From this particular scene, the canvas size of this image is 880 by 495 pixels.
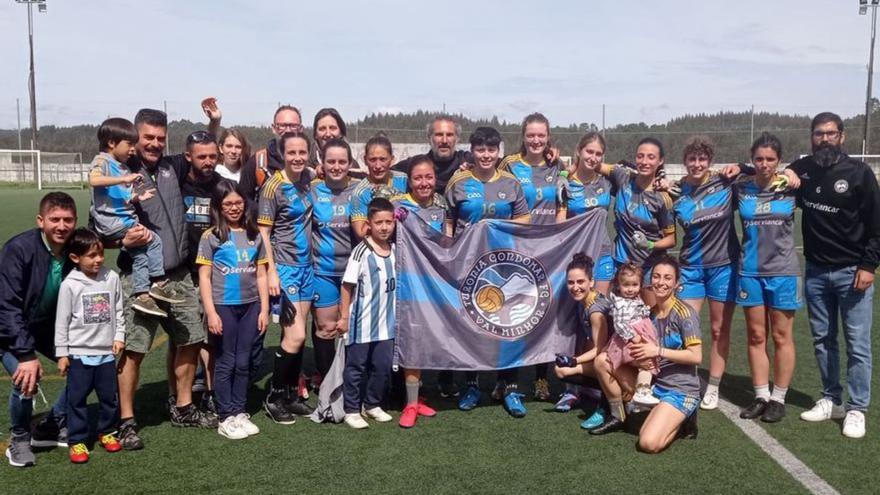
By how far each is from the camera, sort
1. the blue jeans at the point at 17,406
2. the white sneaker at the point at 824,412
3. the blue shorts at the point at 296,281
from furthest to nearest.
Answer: the blue shorts at the point at 296,281
the white sneaker at the point at 824,412
the blue jeans at the point at 17,406

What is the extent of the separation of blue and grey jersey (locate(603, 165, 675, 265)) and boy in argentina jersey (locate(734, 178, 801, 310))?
557mm

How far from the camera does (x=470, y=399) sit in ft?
18.0

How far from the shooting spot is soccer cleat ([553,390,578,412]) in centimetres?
536

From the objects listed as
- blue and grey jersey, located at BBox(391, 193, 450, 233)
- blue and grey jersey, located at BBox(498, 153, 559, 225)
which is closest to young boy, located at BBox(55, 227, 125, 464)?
blue and grey jersey, located at BBox(391, 193, 450, 233)

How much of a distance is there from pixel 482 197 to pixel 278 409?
2131mm

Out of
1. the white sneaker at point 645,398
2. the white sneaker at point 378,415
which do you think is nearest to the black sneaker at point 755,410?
the white sneaker at point 645,398

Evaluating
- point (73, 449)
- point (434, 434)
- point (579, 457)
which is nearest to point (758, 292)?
point (579, 457)

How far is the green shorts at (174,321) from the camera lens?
466 centimetres

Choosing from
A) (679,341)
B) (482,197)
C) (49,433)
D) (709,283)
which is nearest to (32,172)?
(49,433)

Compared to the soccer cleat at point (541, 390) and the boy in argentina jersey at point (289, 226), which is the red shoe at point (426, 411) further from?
the boy in argentina jersey at point (289, 226)

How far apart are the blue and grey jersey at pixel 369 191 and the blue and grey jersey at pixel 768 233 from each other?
2.49 meters

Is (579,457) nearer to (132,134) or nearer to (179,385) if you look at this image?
(179,385)

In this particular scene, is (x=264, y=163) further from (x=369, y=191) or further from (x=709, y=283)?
(x=709, y=283)

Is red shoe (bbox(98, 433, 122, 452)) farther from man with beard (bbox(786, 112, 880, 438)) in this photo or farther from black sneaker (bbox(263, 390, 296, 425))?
man with beard (bbox(786, 112, 880, 438))
